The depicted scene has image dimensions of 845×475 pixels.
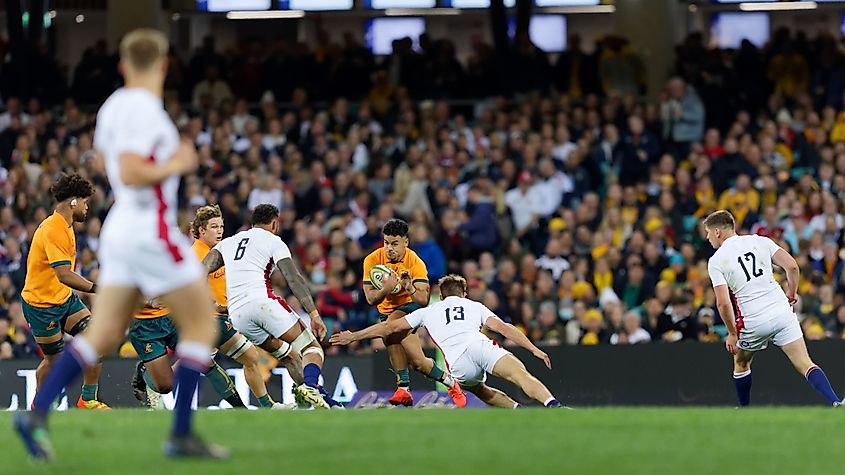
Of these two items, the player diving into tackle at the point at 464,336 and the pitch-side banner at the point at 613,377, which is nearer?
the player diving into tackle at the point at 464,336

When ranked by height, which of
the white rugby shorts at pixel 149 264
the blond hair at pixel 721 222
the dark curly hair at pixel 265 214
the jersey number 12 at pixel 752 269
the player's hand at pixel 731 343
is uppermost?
the white rugby shorts at pixel 149 264

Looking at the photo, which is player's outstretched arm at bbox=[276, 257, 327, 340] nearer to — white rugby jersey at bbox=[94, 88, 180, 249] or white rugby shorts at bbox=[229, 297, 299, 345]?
white rugby shorts at bbox=[229, 297, 299, 345]

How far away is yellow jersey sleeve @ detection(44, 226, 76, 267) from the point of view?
47.6 feet

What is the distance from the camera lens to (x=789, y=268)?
1516 cm

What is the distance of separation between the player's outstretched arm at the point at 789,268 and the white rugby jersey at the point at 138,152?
26.4ft

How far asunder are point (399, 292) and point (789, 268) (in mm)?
3975

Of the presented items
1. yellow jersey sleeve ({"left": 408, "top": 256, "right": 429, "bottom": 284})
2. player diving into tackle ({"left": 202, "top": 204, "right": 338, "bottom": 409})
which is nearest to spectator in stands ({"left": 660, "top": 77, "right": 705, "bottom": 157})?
yellow jersey sleeve ({"left": 408, "top": 256, "right": 429, "bottom": 284})

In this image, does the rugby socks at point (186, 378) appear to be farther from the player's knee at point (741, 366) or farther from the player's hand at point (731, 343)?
the player's knee at point (741, 366)

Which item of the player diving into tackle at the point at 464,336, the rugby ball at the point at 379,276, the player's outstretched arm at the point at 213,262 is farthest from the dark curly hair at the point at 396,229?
the player's outstretched arm at the point at 213,262

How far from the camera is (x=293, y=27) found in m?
35.1

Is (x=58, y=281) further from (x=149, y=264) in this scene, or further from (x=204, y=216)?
(x=149, y=264)

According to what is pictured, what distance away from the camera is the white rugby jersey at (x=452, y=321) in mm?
15898

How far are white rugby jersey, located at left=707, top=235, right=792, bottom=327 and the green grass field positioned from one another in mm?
2997

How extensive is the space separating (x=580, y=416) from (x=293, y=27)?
24264mm
